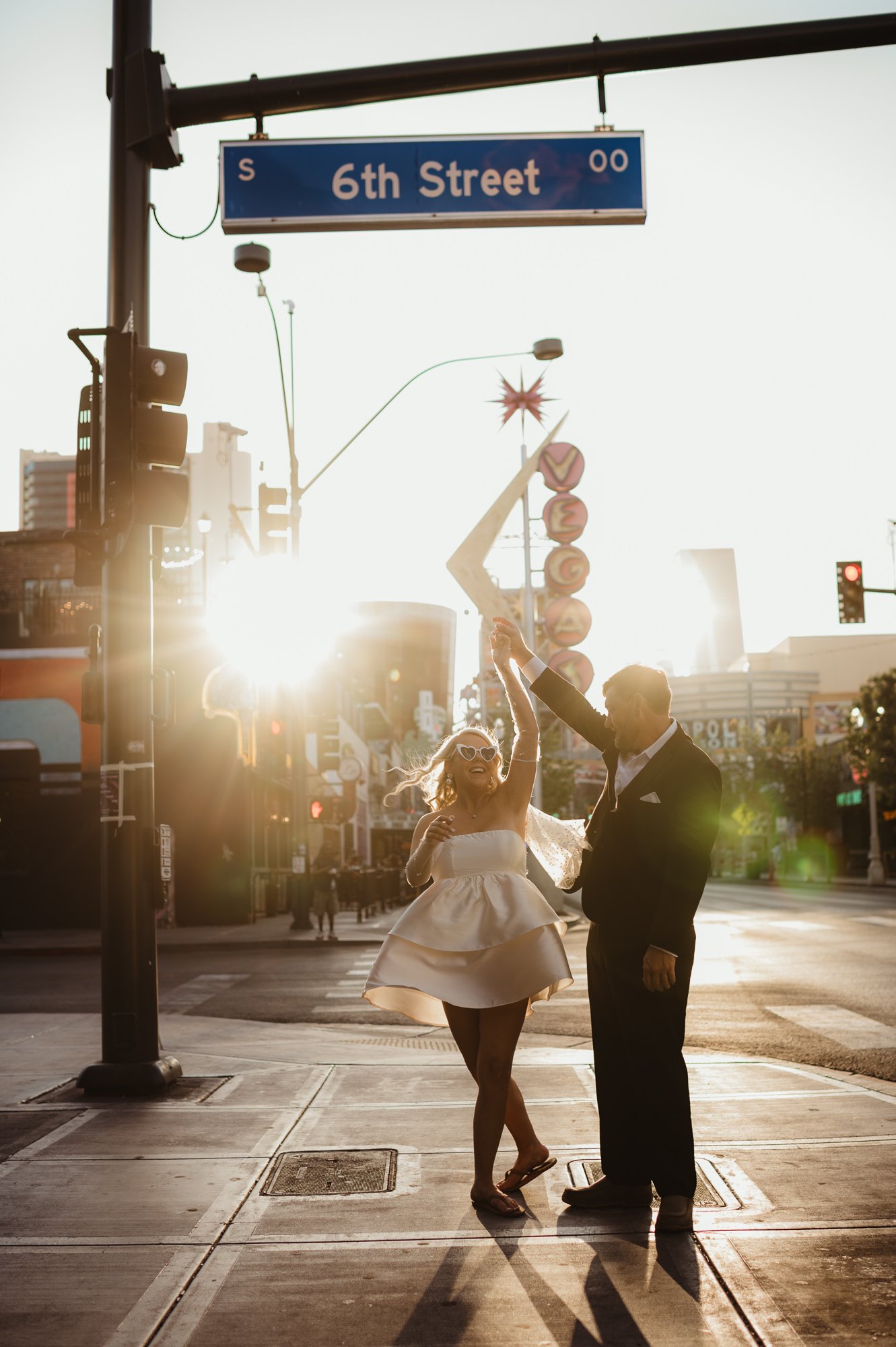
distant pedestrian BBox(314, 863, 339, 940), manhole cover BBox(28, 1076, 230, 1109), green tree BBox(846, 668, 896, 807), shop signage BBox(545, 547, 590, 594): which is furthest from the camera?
green tree BBox(846, 668, 896, 807)

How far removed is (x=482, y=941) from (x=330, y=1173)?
4.39ft

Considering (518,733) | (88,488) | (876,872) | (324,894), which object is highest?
(88,488)

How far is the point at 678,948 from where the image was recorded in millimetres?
4863

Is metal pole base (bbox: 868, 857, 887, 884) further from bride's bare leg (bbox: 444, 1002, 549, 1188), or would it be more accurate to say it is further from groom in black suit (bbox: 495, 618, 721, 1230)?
groom in black suit (bbox: 495, 618, 721, 1230)

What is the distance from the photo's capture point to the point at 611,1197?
16.5ft

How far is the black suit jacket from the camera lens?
4.88 meters

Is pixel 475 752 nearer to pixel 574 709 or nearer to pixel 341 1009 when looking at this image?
pixel 574 709

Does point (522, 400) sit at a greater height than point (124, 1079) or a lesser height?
greater

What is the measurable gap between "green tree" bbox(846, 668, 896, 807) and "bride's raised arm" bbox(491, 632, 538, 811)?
46.3 m

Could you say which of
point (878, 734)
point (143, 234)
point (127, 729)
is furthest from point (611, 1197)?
point (878, 734)

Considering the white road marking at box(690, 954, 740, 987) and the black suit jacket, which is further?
the white road marking at box(690, 954, 740, 987)

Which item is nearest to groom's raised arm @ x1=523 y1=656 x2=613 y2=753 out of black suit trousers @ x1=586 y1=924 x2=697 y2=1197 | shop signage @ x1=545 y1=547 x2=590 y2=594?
black suit trousers @ x1=586 y1=924 x2=697 y2=1197

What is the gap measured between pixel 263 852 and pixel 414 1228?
2910cm

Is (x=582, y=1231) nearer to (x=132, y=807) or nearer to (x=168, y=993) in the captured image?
(x=132, y=807)
